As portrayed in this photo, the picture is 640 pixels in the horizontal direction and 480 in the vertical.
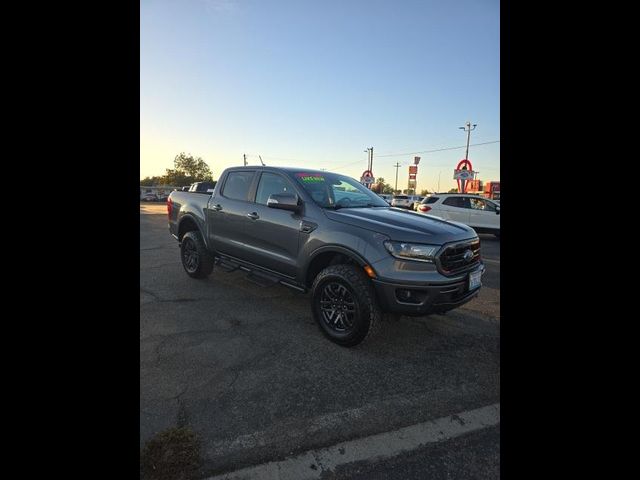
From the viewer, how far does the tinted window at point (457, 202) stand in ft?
40.1

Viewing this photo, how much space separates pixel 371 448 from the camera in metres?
2.08

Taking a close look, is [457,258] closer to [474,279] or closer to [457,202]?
[474,279]

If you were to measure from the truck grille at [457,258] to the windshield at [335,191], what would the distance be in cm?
125

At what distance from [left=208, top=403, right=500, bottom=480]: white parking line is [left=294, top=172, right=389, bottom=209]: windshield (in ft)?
7.56

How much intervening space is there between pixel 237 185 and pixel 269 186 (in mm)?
736

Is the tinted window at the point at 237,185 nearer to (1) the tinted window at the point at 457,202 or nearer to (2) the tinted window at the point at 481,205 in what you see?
(1) the tinted window at the point at 457,202

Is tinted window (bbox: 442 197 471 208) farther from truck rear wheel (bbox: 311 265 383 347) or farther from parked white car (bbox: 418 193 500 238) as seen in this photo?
truck rear wheel (bbox: 311 265 383 347)

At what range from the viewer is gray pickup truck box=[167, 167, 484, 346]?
3.09 meters

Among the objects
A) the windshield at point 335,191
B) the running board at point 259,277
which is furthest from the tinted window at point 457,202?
the running board at point 259,277
